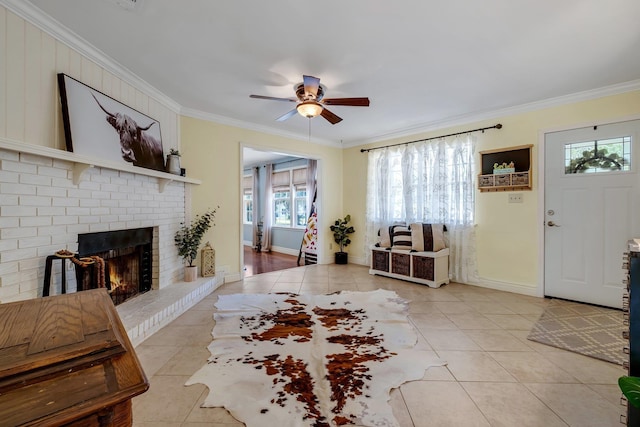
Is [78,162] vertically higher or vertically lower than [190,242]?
higher

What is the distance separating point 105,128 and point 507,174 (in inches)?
180

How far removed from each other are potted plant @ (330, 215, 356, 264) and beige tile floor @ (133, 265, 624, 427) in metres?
2.53

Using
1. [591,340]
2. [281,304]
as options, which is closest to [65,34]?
[281,304]

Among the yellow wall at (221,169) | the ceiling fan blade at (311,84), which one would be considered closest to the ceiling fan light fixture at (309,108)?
the ceiling fan blade at (311,84)

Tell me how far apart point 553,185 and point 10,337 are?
4617mm

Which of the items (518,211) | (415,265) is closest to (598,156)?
(518,211)

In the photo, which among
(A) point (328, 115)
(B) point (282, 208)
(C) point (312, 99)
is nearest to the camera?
(C) point (312, 99)

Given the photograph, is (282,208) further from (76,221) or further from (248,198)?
(76,221)

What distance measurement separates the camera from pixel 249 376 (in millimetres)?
1834

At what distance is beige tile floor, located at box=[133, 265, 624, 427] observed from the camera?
150 cm

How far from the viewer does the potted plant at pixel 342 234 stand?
551 centimetres

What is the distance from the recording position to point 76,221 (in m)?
2.19

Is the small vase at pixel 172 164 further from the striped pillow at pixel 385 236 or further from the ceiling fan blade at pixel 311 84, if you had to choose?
the striped pillow at pixel 385 236

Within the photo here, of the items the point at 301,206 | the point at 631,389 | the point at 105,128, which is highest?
the point at 105,128
